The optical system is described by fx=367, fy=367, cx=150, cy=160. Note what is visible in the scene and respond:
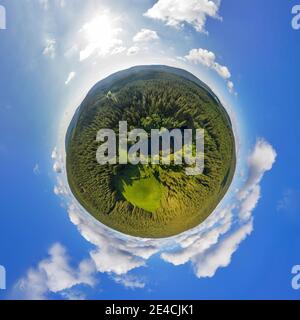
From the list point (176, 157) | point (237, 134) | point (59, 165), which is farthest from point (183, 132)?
point (59, 165)

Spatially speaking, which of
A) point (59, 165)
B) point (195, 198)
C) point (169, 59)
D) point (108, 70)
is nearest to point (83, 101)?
point (108, 70)

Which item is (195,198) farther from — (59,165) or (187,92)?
(59,165)

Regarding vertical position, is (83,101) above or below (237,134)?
above

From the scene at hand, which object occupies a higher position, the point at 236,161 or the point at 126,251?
the point at 236,161

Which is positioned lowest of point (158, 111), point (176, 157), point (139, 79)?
point (176, 157)

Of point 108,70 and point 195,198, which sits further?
point 195,198

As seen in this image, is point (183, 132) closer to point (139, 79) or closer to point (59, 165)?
point (139, 79)
